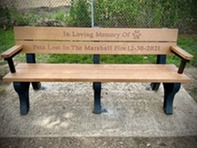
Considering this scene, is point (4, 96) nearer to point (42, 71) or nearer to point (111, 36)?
point (42, 71)

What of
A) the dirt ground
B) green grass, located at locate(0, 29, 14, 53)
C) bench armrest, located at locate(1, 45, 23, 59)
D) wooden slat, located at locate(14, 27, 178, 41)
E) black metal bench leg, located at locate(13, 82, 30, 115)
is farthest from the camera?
green grass, located at locate(0, 29, 14, 53)

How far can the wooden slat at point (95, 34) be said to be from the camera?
10.8ft

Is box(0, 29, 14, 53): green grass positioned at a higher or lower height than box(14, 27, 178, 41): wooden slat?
lower

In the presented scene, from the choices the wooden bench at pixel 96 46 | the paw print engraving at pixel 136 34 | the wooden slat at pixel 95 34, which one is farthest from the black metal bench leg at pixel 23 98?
the paw print engraving at pixel 136 34

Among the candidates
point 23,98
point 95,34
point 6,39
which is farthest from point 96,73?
point 6,39

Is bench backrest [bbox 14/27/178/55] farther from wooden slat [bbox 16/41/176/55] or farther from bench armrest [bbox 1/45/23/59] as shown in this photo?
bench armrest [bbox 1/45/23/59]

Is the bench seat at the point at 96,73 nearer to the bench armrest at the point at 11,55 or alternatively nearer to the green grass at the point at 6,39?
the bench armrest at the point at 11,55

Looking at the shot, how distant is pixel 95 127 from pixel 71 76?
2.28ft

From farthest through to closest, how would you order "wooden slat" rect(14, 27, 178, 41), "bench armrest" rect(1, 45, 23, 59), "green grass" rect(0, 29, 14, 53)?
"green grass" rect(0, 29, 14, 53), "wooden slat" rect(14, 27, 178, 41), "bench armrest" rect(1, 45, 23, 59)

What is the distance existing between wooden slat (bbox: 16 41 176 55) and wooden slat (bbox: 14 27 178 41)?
7 cm

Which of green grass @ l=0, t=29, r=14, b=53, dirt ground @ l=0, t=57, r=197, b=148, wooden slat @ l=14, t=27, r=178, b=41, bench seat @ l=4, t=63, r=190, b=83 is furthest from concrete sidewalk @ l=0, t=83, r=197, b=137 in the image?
green grass @ l=0, t=29, r=14, b=53

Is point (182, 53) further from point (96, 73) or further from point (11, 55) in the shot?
point (11, 55)

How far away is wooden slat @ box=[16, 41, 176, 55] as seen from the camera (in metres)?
3.33

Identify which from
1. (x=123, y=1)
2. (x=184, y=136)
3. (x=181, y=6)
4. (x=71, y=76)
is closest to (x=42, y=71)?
(x=71, y=76)
